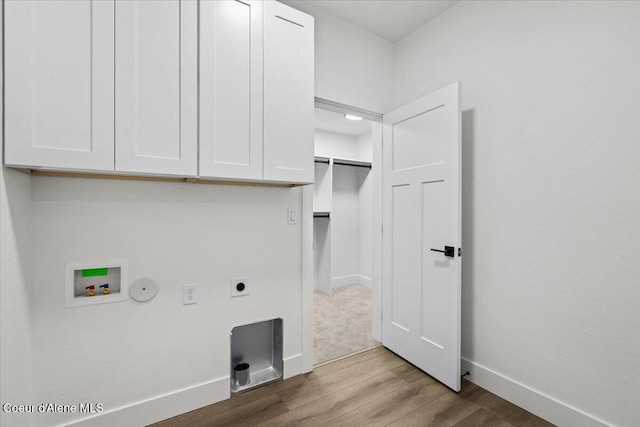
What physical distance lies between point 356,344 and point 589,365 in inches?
63.5

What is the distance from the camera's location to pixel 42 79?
1.18 meters

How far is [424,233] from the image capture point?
2219 mm

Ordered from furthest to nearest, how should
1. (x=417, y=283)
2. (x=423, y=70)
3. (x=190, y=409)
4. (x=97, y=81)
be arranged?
(x=423, y=70) → (x=417, y=283) → (x=190, y=409) → (x=97, y=81)

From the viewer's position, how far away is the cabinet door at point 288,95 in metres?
1.69

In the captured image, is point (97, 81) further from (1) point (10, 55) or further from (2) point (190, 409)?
(2) point (190, 409)

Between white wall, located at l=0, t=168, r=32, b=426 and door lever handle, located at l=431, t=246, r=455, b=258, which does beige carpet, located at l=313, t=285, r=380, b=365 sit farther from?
white wall, located at l=0, t=168, r=32, b=426

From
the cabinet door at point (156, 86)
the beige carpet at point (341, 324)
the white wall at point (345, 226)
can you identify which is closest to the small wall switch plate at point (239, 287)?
the cabinet door at point (156, 86)

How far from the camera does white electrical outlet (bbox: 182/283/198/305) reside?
1.75 metres

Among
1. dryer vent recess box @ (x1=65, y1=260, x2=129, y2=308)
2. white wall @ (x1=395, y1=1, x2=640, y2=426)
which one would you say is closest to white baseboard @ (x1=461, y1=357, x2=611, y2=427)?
white wall @ (x1=395, y1=1, x2=640, y2=426)

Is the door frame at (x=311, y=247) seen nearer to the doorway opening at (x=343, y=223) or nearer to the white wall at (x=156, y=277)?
the white wall at (x=156, y=277)

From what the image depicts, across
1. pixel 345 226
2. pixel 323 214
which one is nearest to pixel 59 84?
pixel 323 214

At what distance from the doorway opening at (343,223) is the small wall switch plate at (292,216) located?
143 centimetres

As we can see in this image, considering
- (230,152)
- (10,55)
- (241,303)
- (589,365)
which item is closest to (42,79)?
(10,55)

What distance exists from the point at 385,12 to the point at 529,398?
9.44 feet
